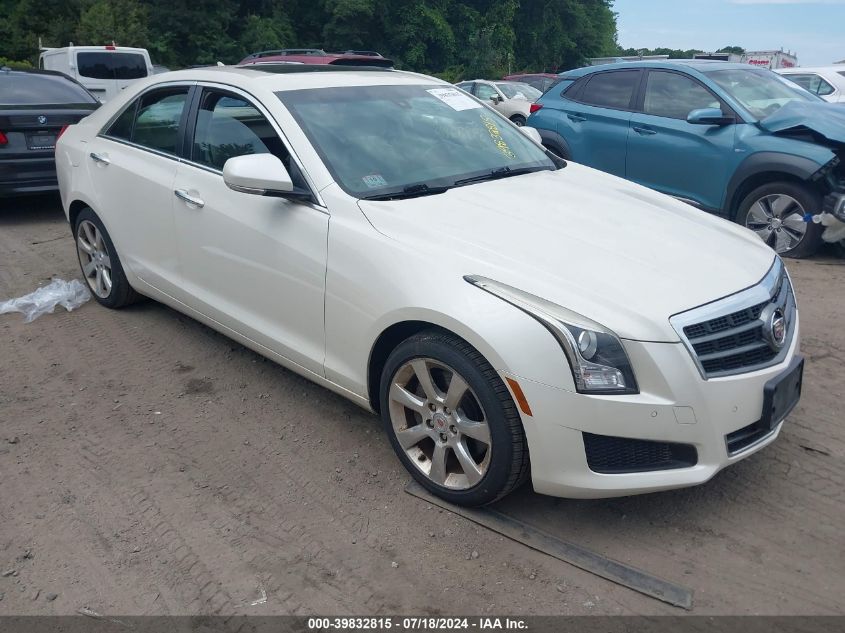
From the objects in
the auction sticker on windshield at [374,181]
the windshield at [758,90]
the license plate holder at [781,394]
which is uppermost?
the windshield at [758,90]

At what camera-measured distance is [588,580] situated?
9.12 ft

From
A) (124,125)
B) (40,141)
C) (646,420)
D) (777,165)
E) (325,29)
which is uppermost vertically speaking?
(124,125)

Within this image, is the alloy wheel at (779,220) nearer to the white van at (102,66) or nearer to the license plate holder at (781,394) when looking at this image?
the license plate holder at (781,394)

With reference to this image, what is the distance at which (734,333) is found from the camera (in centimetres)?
291

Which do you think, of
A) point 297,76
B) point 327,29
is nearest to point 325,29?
point 327,29

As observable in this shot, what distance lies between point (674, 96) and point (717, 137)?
29.4 inches

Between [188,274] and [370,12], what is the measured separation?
122 feet

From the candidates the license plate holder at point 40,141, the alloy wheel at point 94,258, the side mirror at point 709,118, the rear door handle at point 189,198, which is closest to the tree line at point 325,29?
the license plate holder at point 40,141

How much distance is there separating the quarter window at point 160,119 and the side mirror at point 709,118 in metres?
Answer: 4.32

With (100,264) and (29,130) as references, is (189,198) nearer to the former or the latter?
(100,264)

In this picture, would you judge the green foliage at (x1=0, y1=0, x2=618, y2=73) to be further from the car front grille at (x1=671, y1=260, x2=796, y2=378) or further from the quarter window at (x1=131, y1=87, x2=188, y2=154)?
the car front grille at (x1=671, y1=260, x2=796, y2=378)

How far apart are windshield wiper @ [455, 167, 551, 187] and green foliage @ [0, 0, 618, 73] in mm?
30361

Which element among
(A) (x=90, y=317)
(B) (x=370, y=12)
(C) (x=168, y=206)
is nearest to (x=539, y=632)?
(C) (x=168, y=206)

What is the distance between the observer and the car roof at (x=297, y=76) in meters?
4.06
